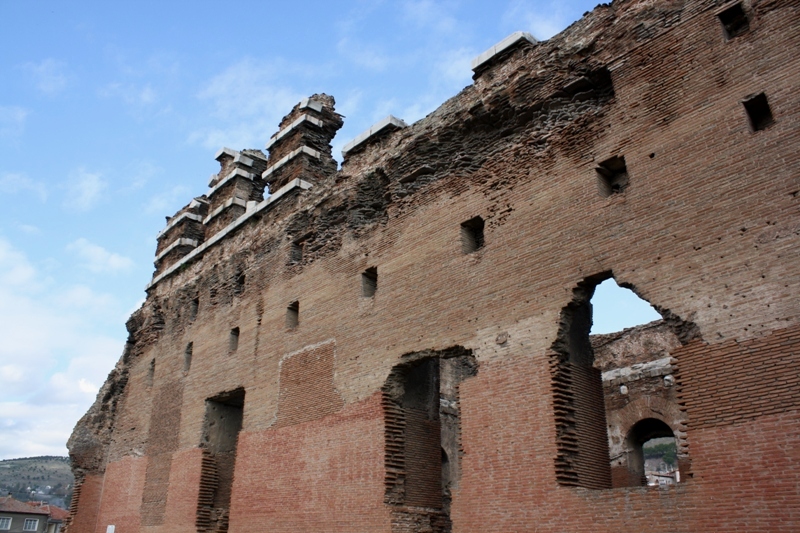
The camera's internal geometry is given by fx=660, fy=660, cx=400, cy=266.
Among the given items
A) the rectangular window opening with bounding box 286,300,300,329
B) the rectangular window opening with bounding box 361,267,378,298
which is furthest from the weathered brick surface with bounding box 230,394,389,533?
the rectangular window opening with bounding box 286,300,300,329

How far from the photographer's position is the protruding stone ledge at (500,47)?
9.09 metres

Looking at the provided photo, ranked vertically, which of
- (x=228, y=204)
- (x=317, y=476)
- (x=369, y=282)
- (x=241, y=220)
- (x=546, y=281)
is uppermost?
(x=228, y=204)

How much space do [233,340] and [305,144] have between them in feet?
14.1

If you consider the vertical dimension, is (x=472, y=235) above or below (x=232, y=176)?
below

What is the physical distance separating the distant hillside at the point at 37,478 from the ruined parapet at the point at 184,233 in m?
91.3

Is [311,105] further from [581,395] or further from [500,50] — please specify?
[581,395]

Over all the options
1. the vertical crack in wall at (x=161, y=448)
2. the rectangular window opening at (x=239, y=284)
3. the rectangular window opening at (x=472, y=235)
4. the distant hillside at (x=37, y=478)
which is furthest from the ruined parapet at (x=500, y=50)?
the distant hillside at (x=37, y=478)

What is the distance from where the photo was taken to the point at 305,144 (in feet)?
45.4

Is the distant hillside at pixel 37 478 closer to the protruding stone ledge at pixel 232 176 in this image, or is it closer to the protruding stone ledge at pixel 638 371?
the protruding stone ledge at pixel 232 176

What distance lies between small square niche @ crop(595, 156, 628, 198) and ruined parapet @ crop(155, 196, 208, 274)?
12.7 m

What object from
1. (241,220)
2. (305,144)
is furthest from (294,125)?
(241,220)

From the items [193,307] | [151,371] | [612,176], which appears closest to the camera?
[612,176]

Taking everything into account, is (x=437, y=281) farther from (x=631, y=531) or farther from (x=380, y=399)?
(x=631, y=531)

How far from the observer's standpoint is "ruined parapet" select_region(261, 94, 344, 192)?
13547 mm
